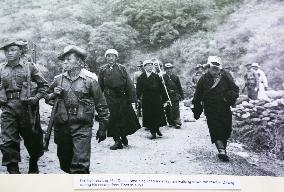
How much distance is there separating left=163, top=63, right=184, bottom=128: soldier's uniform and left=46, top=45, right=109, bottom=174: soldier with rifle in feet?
2.28

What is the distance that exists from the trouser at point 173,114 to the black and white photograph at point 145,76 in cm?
1

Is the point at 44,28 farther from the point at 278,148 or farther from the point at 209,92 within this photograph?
the point at 278,148

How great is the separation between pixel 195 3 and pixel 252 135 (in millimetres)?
1335

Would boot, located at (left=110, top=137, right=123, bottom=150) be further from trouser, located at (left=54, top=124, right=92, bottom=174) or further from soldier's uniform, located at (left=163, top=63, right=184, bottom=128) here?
soldier's uniform, located at (left=163, top=63, right=184, bottom=128)

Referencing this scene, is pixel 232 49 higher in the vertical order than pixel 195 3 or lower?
lower

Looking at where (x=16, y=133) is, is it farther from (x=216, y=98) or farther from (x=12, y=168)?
(x=216, y=98)

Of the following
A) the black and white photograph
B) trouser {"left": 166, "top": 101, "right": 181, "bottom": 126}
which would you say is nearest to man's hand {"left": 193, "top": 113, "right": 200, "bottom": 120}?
the black and white photograph

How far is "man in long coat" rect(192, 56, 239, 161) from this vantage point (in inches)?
158

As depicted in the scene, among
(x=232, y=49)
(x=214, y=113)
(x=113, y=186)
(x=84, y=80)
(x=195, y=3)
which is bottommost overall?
(x=113, y=186)

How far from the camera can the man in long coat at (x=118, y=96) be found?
159 inches

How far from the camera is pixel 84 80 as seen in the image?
12.3ft

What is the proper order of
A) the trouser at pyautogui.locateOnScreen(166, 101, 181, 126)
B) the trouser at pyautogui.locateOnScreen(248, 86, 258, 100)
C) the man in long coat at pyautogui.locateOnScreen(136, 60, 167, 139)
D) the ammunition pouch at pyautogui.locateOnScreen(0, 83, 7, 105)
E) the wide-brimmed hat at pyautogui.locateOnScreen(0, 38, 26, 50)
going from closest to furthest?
the ammunition pouch at pyautogui.locateOnScreen(0, 83, 7, 105) < the wide-brimmed hat at pyautogui.locateOnScreen(0, 38, 26, 50) < the trouser at pyautogui.locateOnScreen(248, 86, 258, 100) < the trouser at pyautogui.locateOnScreen(166, 101, 181, 126) < the man in long coat at pyautogui.locateOnScreen(136, 60, 167, 139)

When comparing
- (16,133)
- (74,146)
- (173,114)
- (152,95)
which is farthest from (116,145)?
(16,133)

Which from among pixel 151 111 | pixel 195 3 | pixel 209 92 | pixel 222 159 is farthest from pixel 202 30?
pixel 222 159
